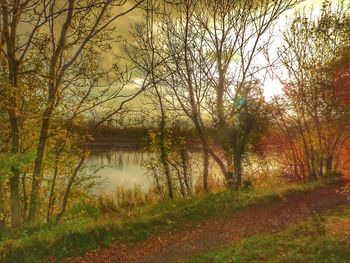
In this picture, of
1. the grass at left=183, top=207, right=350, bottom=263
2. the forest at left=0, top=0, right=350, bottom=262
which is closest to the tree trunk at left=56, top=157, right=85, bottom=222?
the forest at left=0, top=0, right=350, bottom=262

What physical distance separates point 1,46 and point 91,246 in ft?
19.8

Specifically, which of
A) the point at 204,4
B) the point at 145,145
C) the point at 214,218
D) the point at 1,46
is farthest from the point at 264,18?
the point at 1,46

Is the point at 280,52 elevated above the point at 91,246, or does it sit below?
above

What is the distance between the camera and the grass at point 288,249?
6.43 meters

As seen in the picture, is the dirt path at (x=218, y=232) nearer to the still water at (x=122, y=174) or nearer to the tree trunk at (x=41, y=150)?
the tree trunk at (x=41, y=150)

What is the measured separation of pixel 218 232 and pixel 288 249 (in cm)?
201

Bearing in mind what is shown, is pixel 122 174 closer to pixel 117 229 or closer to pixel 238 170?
pixel 238 170

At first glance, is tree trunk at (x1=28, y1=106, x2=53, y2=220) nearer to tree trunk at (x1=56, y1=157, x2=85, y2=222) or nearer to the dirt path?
tree trunk at (x1=56, y1=157, x2=85, y2=222)

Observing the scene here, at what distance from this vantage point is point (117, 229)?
8695 mm

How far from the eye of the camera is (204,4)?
13.8 metres

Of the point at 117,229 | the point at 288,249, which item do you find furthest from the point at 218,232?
the point at 117,229

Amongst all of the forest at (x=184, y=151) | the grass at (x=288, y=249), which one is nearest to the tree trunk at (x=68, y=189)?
the forest at (x=184, y=151)

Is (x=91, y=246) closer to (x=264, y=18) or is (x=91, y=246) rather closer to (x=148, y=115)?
(x=148, y=115)

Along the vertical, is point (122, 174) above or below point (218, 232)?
below
